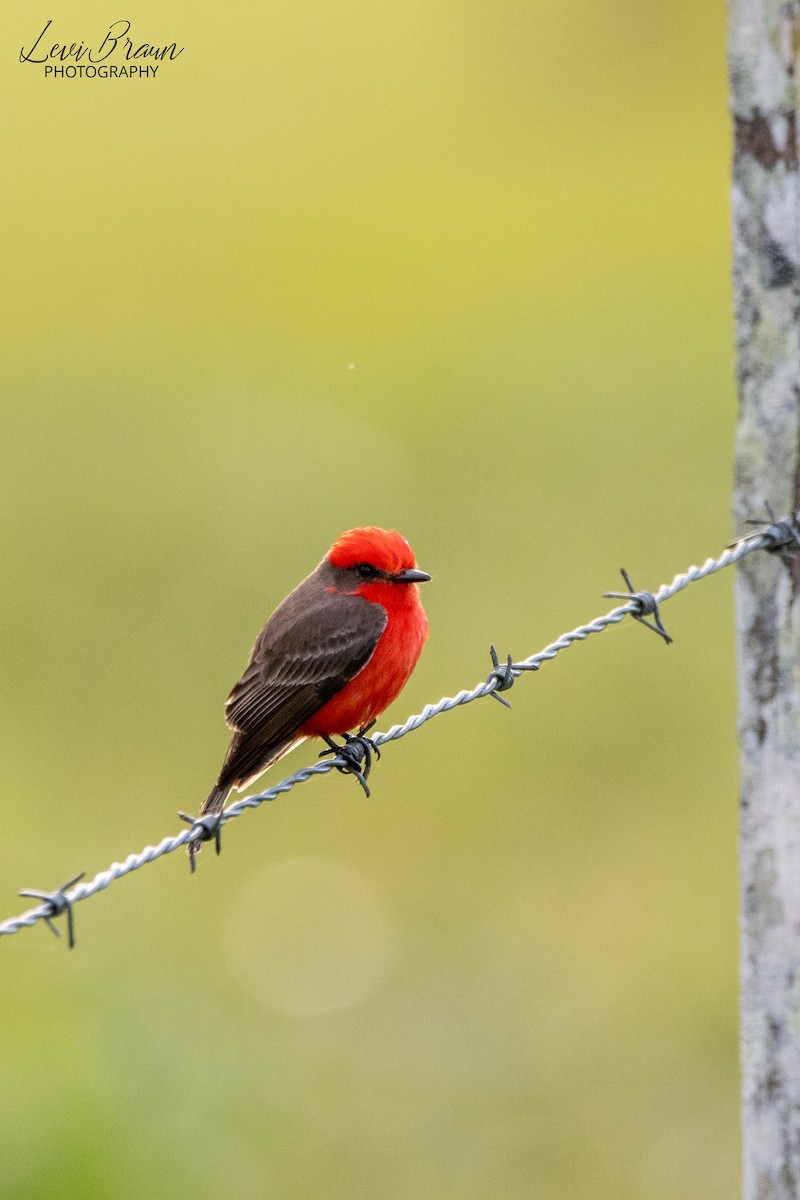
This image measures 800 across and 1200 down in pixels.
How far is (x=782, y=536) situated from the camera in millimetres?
4039

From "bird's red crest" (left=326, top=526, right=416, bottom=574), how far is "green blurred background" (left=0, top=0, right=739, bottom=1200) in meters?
2.55

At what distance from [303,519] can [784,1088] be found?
7.60 m

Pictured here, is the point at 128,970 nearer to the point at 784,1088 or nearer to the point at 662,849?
the point at 662,849

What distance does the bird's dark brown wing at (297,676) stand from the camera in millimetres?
5262

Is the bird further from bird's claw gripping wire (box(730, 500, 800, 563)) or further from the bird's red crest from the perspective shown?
bird's claw gripping wire (box(730, 500, 800, 563))

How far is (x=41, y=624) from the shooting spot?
10.1 meters

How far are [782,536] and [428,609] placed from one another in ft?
19.5

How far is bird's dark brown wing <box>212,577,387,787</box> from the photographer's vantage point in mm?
5262
